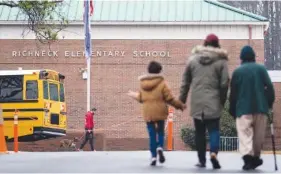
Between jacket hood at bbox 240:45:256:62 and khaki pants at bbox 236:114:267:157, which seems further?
jacket hood at bbox 240:45:256:62

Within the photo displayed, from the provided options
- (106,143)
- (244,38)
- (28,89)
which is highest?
(244,38)

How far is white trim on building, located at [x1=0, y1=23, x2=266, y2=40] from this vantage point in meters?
45.2

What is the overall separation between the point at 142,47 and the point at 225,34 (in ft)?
15.8

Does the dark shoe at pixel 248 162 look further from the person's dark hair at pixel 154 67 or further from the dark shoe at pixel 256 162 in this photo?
the person's dark hair at pixel 154 67

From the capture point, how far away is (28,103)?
32500 millimetres

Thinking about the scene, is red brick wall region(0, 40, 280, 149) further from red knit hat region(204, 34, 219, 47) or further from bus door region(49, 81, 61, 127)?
red knit hat region(204, 34, 219, 47)

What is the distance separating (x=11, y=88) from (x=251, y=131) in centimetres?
2105

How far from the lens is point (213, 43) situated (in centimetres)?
1273

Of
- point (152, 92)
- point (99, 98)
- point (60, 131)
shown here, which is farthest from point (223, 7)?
point (152, 92)

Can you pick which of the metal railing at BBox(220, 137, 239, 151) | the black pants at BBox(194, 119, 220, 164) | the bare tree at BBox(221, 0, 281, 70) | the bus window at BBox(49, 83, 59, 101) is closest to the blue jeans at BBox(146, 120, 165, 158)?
the black pants at BBox(194, 119, 220, 164)

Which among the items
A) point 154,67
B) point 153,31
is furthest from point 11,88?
point 154,67

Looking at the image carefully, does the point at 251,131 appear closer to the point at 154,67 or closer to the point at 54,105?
the point at 154,67

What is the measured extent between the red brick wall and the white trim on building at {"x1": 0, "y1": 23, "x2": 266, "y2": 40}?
30cm

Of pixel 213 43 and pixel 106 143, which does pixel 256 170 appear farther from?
pixel 106 143
